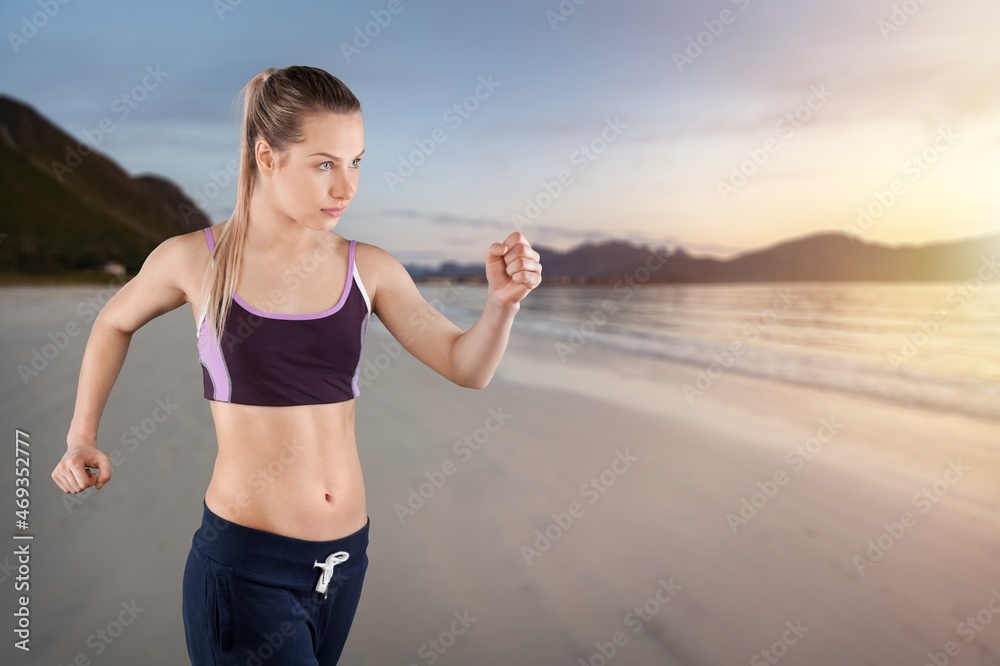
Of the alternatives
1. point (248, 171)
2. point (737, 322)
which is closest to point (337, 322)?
point (248, 171)

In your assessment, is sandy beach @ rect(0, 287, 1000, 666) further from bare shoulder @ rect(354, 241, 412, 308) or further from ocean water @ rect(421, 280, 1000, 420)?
ocean water @ rect(421, 280, 1000, 420)

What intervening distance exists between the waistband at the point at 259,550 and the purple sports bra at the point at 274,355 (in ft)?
0.91

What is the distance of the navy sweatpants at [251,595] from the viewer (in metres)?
1.46

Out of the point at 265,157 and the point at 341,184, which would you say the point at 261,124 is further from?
the point at 341,184

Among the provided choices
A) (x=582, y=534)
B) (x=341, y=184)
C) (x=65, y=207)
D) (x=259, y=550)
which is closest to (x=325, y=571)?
(x=259, y=550)

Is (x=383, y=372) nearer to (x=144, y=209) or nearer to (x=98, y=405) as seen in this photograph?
(x=98, y=405)

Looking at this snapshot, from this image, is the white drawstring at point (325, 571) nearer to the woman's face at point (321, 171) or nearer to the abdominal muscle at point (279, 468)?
the abdominal muscle at point (279, 468)

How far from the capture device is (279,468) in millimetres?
1508

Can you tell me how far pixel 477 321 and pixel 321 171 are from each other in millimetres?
422

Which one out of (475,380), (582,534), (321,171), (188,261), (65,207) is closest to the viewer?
(321,171)

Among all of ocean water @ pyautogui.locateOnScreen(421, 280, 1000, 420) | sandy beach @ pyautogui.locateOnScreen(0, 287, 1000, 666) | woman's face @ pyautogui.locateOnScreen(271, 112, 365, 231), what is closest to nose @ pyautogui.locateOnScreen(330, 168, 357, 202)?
woman's face @ pyautogui.locateOnScreen(271, 112, 365, 231)

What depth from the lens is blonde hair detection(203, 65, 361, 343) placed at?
136cm

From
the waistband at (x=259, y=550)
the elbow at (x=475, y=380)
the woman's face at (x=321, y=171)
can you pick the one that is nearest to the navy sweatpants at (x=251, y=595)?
the waistband at (x=259, y=550)

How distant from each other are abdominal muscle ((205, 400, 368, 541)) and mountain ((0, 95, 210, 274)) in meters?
44.4
